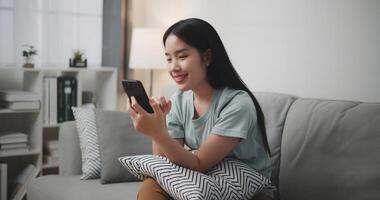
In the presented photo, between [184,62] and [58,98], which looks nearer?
[184,62]

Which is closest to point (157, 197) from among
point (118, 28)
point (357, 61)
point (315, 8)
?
point (357, 61)

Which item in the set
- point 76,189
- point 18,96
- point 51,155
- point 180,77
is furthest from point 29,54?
point 180,77

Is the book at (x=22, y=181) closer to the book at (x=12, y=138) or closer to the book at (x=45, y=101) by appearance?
the book at (x=12, y=138)

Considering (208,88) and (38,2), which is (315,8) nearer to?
(208,88)

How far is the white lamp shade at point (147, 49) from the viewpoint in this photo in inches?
116

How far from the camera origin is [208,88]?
1.64m

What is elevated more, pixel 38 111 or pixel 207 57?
pixel 207 57

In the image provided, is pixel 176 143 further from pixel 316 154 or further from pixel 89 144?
pixel 89 144

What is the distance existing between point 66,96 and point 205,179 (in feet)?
5.84

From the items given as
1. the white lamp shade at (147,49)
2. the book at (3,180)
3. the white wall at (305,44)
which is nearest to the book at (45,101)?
the book at (3,180)

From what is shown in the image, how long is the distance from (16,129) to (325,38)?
6.55 ft

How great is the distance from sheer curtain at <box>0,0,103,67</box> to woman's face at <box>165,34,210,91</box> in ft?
5.56

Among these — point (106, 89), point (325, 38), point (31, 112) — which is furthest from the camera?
point (106, 89)

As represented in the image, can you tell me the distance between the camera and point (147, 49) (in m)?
2.94
